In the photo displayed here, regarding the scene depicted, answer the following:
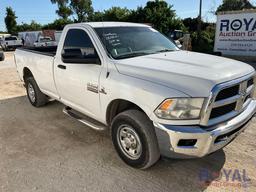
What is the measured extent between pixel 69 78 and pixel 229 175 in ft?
8.97

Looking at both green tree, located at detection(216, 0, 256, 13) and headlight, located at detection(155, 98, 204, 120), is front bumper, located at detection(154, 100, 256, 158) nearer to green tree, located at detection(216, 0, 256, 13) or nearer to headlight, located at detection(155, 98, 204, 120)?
headlight, located at detection(155, 98, 204, 120)

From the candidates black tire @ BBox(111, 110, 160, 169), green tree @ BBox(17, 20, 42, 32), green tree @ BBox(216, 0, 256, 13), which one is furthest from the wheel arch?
green tree @ BBox(17, 20, 42, 32)

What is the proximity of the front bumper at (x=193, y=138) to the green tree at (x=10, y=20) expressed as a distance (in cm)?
7035

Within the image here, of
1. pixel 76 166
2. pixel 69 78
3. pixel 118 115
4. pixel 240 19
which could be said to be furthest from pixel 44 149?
pixel 240 19

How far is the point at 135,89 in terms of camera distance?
289cm

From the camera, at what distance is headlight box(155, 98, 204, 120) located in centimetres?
254

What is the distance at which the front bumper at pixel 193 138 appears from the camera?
2540 millimetres

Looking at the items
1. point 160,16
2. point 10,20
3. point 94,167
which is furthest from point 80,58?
point 10,20

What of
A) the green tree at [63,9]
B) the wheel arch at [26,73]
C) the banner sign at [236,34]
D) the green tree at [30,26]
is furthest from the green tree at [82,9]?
the wheel arch at [26,73]

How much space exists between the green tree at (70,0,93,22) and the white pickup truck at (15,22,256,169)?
57801mm

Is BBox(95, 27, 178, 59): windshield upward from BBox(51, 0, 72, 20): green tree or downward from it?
downward

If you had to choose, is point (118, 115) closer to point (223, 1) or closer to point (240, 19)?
point (240, 19)

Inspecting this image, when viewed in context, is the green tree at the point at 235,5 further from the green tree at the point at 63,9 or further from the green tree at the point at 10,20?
the green tree at the point at 10,20

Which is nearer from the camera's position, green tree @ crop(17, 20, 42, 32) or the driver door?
the driver door
